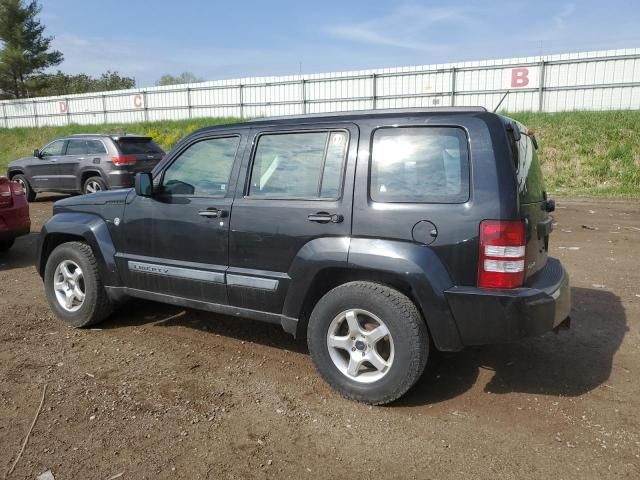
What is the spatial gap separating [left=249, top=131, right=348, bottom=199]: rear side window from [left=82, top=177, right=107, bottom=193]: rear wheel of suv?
9.46m

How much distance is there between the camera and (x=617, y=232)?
8898mm

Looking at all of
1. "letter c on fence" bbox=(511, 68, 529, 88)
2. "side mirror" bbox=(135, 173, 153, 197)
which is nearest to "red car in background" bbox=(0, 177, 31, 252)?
"side mirror" bbox=(135, 173, 153, 197)

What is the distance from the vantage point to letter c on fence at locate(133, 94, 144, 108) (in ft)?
93.4

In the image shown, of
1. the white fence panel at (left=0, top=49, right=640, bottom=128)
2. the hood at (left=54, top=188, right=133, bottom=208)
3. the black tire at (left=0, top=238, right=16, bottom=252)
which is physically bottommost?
the black tire at (left=0, top=238, right=16, bottom=252)

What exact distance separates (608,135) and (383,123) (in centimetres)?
1617

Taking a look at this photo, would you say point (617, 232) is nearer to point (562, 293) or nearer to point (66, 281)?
point (562, 293)

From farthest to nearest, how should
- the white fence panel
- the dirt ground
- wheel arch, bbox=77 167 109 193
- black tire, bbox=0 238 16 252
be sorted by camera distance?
the white fence panel < wheel arch, bbox=77 167 109 193 < black tire, bbox=0 238 16 252 < the dirt ground

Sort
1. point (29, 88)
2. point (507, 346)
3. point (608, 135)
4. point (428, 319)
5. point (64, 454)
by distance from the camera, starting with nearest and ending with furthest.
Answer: point (64, 454) → point (428, 319) → point (507, 346) → point (608, 135) → point (29, 88)

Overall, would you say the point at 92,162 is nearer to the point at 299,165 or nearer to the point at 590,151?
the point at 299,165

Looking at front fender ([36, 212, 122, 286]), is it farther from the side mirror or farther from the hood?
the side mirror

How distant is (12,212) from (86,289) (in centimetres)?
338

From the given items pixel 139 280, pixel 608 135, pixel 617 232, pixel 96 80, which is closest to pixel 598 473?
pixel 139 280

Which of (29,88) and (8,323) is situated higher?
(29,88)

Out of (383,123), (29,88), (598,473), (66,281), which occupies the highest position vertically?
(29,88)
